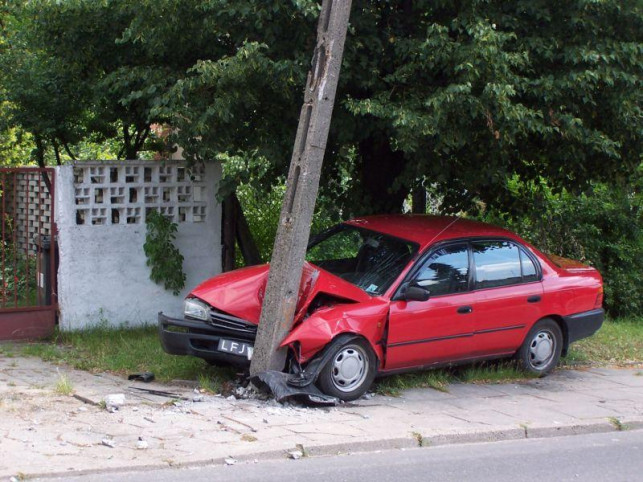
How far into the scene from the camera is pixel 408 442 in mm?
7109

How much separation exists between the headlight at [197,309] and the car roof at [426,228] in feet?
7.08

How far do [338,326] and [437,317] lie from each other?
1.19 m

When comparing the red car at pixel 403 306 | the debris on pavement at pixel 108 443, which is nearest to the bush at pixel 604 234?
the red car at pixel 403 306

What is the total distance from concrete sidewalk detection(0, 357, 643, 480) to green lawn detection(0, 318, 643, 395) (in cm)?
22

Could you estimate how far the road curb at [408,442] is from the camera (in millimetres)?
6109

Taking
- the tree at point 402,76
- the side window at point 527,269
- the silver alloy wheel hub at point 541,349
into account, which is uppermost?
the tree at point 402,76

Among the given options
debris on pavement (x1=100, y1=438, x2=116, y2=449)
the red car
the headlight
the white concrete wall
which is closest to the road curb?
debris on pavement (x1=100, y1=438, x2=116, y2=449)

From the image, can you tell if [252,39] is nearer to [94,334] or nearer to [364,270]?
[364,270]

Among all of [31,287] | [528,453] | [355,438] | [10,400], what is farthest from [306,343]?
[31,287]

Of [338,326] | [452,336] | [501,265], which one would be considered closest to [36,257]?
[338,326]

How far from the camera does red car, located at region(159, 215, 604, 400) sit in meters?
8.03

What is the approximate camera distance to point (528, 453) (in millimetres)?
7082

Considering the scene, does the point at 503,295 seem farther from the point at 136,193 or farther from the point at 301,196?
the point at 136,193

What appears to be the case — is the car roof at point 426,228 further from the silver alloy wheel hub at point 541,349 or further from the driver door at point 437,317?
the silver alloy wheel hub at point 541,349
